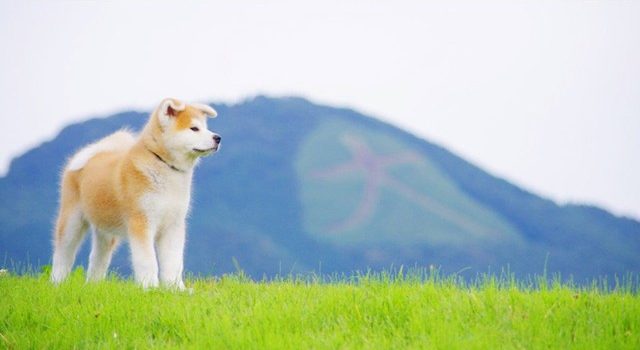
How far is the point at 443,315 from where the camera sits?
5.41 metres

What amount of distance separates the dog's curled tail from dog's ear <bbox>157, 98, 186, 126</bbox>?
955mm

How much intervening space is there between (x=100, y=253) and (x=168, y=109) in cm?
186

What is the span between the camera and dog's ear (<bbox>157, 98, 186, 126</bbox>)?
24.7ft

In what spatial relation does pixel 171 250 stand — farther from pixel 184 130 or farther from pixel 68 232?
pixel 68 232

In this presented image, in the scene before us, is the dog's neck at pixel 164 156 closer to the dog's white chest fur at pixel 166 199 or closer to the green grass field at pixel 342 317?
the dog's white chest fur at pixel 166 199

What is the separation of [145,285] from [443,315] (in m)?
2.98

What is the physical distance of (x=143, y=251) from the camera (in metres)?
7.27

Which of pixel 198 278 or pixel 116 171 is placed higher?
pixel 116 171

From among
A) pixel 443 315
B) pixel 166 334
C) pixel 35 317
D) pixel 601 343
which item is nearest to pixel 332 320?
pixel 443 315

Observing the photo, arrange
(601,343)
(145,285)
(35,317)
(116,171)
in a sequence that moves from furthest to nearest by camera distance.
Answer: (116,171), (145,285), (35,317), (601,343)

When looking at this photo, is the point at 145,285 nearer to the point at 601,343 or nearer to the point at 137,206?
the point at 137,206

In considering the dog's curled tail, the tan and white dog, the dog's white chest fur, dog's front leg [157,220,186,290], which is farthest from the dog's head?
the dog's curled tail

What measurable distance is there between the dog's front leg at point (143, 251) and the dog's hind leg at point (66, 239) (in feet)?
3.85

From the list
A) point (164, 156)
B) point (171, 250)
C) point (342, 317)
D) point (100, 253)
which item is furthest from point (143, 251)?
point (342, 317)
